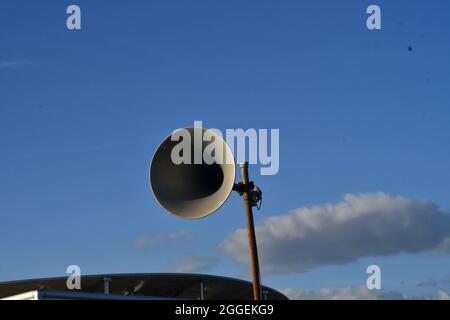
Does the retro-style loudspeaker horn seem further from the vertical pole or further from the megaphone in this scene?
the vertical pole

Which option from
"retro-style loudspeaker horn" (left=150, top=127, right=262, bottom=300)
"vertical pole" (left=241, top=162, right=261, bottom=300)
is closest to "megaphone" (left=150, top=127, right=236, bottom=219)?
"retro-style loudspeaker horn" (left=150, top=127, right=262, bottom=300)

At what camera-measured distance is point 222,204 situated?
18484 mm

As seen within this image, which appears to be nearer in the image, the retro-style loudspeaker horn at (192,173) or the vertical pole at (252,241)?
the retro-style loudspeaker horn at (192,173)

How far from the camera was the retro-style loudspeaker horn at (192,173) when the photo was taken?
60.5 feet

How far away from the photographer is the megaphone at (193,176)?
18453 mm

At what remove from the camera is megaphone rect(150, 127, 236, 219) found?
18.5m

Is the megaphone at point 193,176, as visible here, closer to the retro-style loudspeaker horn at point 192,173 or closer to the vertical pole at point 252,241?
the retro-style loudspeaker horn at point 192,173

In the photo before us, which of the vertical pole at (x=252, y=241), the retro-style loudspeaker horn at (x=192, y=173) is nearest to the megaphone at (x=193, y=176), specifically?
the retro-style loudspeaker horn at (x=192, y=173)

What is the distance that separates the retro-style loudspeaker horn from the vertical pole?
78.9 inches

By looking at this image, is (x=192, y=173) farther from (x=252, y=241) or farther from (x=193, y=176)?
(x=252, y=241)

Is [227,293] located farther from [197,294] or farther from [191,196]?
[191,196]
